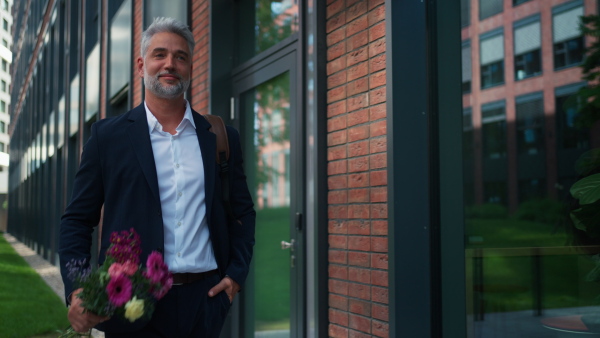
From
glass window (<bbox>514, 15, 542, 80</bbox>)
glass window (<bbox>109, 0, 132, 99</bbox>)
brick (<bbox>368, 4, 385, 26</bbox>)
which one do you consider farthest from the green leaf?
glass window (<bbox>109, 0, 132, 99</bbox>)

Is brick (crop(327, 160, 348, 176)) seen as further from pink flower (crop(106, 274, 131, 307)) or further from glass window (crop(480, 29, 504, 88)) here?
pink flower (crop(106, 274, 131, 307))

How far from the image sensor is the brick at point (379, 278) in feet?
12.7

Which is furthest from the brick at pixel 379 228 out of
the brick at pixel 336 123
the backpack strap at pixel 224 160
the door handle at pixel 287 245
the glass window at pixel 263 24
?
the glass window at pixel 263 24

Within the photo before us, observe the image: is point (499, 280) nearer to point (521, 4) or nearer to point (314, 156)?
point (521, 4)

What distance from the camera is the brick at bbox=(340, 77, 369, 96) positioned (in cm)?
408

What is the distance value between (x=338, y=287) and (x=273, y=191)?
66.1 inches

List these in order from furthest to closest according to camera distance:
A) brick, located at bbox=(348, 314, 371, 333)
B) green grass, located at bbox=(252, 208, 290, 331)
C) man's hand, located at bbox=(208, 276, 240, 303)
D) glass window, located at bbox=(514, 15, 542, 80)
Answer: green grass, located at bbox=(252, 208, 290, 331) < brick, located at bbox=(348, 314, 371, 333) < glass window, located at bbox=(514, 15, 542, 80) < man's hand, located at bbox=(208, 276, 240, 303)

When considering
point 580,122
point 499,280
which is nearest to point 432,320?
point 499,280

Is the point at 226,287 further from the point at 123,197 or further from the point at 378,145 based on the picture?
the point at 378,145

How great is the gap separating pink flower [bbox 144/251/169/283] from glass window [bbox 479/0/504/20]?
1.97 m

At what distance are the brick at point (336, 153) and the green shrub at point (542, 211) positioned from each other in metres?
1.44

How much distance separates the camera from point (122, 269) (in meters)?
2.15

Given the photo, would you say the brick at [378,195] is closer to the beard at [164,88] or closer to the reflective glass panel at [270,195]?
the beard at [164,88]

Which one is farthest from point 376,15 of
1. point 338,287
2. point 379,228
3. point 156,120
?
point 156,120
